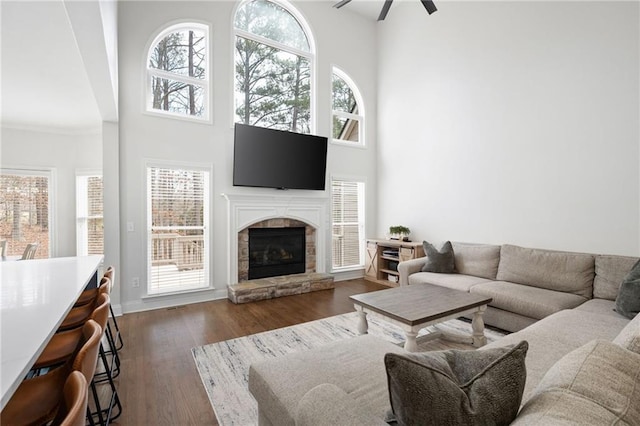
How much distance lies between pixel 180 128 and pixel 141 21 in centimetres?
142

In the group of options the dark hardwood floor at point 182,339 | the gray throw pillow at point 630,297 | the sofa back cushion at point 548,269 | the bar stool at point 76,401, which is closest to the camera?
the bar stool at point 76,401

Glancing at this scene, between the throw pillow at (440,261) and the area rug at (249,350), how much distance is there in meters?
0.76

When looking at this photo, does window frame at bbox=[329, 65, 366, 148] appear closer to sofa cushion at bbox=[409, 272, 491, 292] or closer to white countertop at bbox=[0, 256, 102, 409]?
sofa cushion at bbox=[409, 272, 491, 292]

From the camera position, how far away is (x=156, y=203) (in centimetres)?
421

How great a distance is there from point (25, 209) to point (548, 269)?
8.07 metres

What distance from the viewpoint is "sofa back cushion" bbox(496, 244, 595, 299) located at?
320 cm

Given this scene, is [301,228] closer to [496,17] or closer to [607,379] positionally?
[496,17]

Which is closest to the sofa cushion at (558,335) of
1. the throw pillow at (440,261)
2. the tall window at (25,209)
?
the throw pillow at (440,261)

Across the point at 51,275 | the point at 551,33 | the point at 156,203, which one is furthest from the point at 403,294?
the point at 551,33

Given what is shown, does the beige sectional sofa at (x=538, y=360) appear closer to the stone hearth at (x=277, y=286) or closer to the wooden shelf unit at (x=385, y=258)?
the wooden shelf unit at (x=385, y=258)

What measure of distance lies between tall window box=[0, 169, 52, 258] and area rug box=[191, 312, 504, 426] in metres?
4.77

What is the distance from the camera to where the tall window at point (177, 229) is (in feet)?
13.7

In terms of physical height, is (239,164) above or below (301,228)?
above

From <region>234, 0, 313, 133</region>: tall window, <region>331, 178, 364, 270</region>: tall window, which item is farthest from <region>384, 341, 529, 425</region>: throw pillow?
<region>331, 178, 364, 270</region>: tall window
